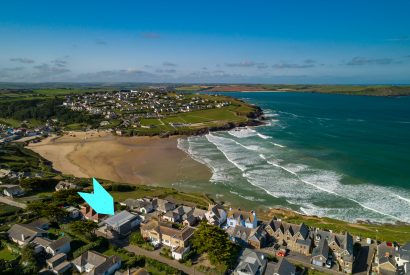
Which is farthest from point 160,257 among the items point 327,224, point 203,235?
point 327,224

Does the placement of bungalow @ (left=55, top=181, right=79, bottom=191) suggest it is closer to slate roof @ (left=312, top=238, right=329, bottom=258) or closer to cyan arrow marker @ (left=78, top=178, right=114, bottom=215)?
cyan arrow marker @ (left=78, top=178, right=114, bottom=215)

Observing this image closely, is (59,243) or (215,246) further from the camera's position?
(59,243)

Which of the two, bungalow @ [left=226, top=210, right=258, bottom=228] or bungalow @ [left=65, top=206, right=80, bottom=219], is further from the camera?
bungalow @ [left=65, top=206, right=80, bottom=219]

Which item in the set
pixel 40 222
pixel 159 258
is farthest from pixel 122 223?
pixel 40 222

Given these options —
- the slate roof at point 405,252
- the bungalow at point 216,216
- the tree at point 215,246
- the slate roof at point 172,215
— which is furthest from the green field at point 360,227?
the tree at point 215,246

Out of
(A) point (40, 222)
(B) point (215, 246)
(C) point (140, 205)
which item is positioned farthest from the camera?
(C) point (140, 205)

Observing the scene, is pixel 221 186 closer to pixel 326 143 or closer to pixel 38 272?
pixel 38 272

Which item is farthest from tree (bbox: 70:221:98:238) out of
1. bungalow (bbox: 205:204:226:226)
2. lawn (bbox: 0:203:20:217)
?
bungalow (bbox: 205:204:226:226)

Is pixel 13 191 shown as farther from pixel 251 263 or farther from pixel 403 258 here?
pixel 403 258
